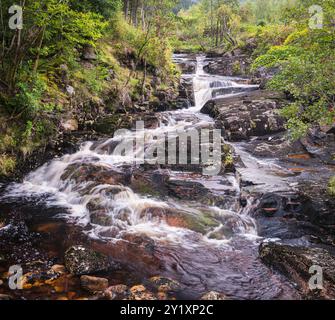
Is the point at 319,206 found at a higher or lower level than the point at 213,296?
higher

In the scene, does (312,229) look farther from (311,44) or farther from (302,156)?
(302,156)

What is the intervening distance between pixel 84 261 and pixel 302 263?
4.47 metres

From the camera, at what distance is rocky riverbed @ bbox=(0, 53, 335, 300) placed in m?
6.22

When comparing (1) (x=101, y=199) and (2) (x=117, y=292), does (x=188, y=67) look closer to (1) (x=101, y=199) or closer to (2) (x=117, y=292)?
(1) (x=101, y=199)

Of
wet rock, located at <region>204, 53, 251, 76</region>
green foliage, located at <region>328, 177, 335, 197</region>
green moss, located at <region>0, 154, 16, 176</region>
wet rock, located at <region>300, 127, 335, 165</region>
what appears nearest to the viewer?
green foliage, located at <region>328, 177, 335, 197</region>

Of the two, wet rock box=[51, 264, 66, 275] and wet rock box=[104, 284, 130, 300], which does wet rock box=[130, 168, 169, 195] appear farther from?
wet rock box=[104, 284, 130, 300]

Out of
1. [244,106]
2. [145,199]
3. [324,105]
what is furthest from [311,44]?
[244,106]

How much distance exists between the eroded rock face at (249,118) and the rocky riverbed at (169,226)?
2.09 meters

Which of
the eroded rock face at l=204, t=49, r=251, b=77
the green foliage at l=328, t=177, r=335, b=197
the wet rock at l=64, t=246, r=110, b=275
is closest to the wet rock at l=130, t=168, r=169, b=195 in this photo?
the wet rock at l=64, t=246, r=110, b=275

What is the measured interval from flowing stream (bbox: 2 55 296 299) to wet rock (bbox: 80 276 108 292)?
119cm

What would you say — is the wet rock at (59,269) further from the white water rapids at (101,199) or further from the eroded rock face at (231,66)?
the eroded rock face at (231,66)

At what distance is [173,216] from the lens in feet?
29.1

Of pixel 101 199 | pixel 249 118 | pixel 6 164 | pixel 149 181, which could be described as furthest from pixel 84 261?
pixel 249 118
